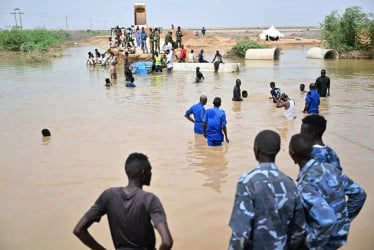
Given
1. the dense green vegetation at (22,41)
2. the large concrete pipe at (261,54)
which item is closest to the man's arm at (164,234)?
the large concrete pipe at (261,54)

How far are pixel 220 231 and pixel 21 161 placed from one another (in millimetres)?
5017

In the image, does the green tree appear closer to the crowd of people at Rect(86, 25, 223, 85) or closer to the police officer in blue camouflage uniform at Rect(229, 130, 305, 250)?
the crowd of people at Rect(86, 25, 223, 85)

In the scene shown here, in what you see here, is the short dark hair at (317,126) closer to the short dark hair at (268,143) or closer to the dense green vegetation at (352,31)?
the short dark hair at (268,143)

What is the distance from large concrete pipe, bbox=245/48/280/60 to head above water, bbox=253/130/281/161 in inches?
1298

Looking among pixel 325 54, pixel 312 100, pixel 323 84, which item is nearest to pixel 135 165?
pixel 312 100

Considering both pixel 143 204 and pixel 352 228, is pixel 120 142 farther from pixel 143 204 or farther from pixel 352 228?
pixel 143 204

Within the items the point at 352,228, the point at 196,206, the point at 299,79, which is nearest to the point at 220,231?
the point at 196,206

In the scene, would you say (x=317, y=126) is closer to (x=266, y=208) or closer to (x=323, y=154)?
(x=323, y=154)

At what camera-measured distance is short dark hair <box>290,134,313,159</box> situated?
10.1ft

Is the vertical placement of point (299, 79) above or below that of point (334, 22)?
below

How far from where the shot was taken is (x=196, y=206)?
20.9ft

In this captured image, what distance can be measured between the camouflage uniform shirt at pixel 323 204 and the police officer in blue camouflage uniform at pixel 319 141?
271 mm

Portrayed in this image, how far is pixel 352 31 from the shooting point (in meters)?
35.8

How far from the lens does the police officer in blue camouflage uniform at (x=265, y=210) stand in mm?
2783
